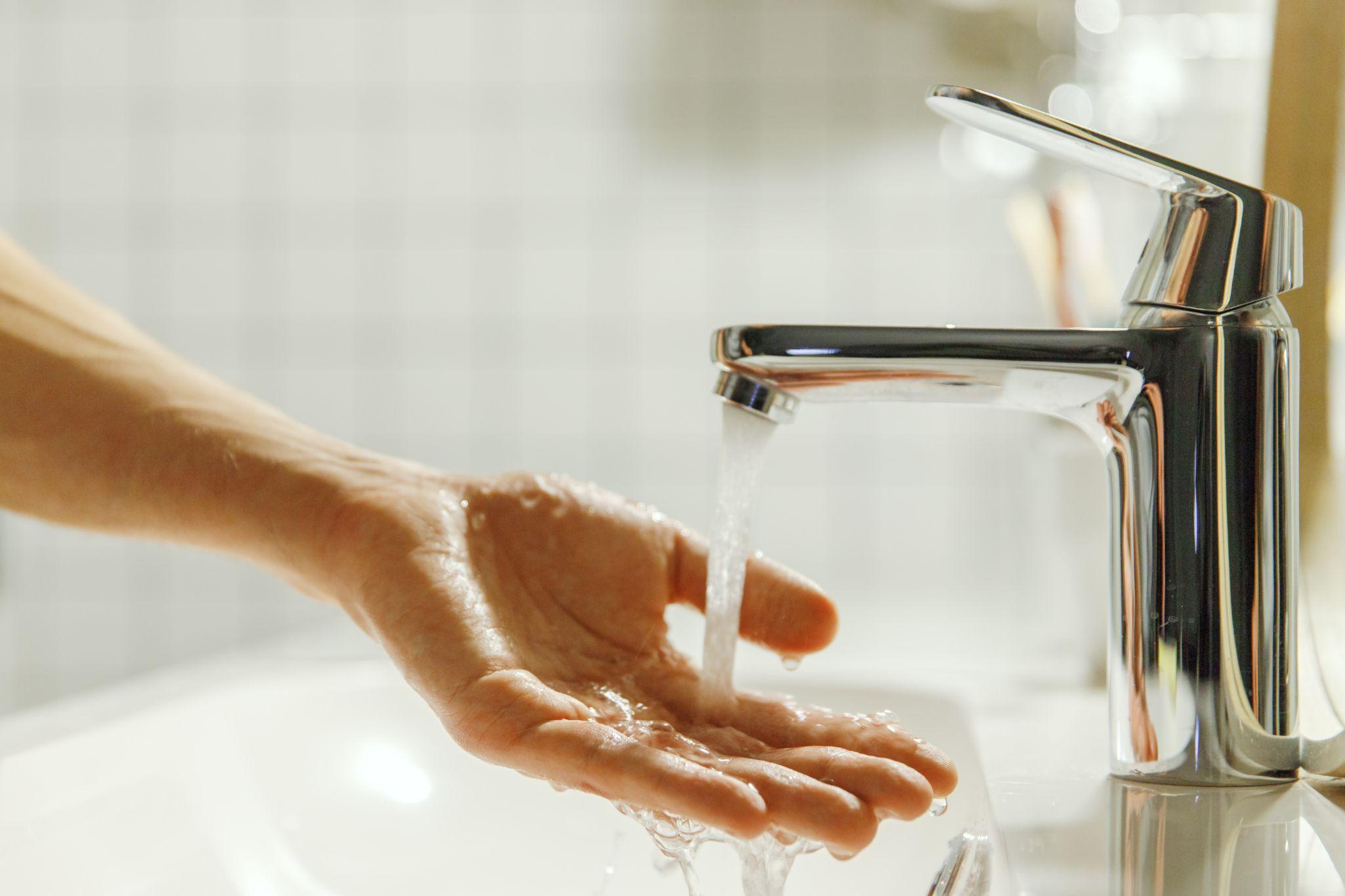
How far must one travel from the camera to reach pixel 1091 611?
82 centimetres

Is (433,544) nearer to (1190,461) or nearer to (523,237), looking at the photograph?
(1190,461)

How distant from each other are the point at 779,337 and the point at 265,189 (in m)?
1.27

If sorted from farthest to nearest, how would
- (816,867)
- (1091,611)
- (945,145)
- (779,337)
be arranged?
(945,145), (1091,611), (816,867), (779,337)

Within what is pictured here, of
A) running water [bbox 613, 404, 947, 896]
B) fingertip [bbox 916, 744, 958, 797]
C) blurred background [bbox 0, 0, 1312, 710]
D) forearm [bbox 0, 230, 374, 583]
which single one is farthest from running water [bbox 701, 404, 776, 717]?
blurred background [bbox 0, 0, 1312, 710]

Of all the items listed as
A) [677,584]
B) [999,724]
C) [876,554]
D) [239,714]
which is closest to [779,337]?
[677,584]

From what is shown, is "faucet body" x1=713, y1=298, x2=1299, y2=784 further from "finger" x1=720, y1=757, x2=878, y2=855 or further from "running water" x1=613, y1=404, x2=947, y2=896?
"finger" x1=720, y1=757, x2=878, y2=855

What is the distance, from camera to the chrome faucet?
0.43m

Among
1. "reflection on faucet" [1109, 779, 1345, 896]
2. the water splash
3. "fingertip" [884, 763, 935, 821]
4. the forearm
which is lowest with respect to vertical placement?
the water splash

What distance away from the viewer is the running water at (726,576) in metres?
0.48

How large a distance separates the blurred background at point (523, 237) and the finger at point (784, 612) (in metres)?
0.89

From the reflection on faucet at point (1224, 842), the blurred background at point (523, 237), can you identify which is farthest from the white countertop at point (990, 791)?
the blurred background at point (523, 237)

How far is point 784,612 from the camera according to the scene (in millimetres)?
542

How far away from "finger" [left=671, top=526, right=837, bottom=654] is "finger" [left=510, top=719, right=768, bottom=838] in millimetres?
160

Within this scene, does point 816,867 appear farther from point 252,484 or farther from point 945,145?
point 945,145
